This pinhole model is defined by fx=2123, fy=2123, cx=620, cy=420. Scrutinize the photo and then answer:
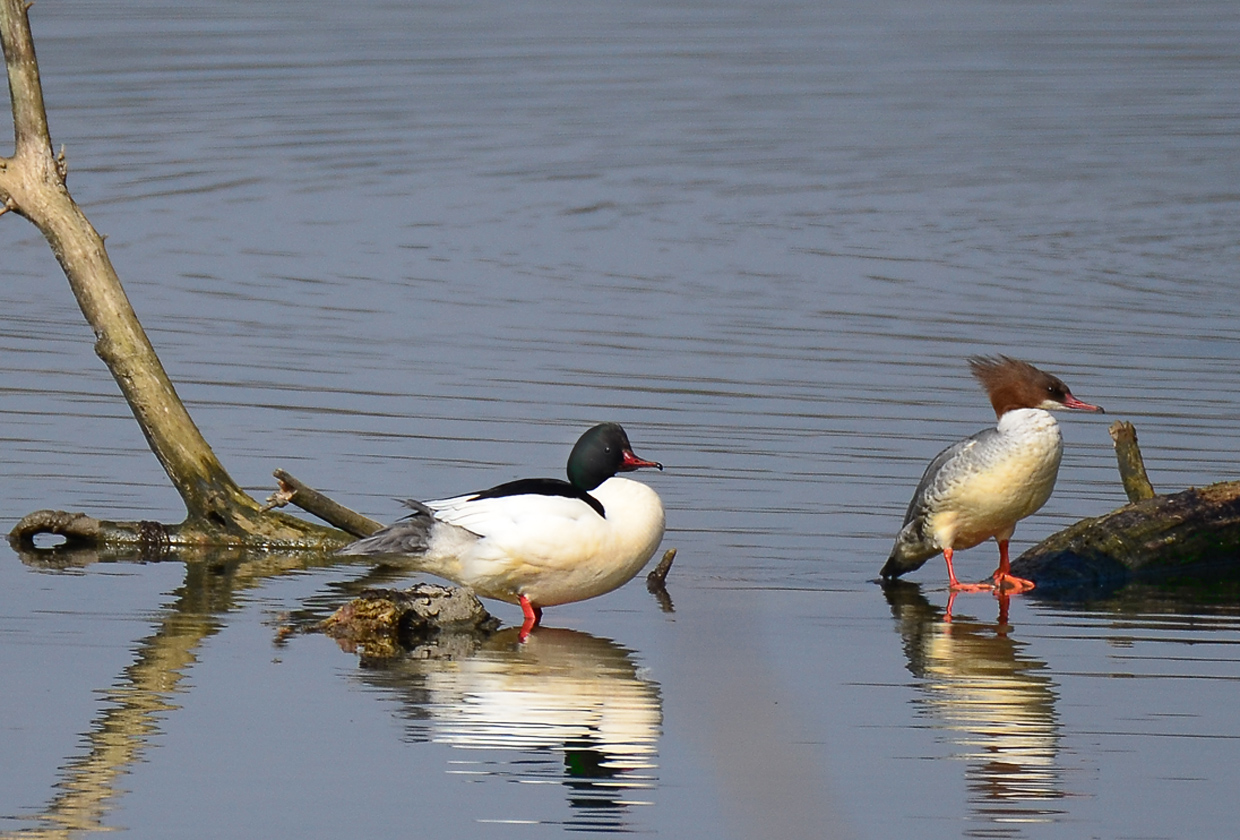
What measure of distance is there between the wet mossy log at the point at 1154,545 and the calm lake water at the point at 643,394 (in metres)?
0.30

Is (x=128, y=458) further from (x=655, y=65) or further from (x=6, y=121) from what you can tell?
(x=655, y=65)

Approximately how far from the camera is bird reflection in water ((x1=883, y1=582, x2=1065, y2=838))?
18.8 feet

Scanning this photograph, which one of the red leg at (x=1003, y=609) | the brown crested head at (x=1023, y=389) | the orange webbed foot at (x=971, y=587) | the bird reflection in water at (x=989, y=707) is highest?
the brown crested head at (x=1023, y=389)

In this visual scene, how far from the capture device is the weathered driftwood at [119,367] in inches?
336

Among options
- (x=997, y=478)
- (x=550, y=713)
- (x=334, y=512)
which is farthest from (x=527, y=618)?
(x=997, y=478)

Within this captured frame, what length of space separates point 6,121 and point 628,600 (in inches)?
554

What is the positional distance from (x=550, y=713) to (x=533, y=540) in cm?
95

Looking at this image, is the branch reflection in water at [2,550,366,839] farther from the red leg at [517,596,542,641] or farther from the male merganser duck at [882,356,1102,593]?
the male merganser duck at [882,356,1102,593]

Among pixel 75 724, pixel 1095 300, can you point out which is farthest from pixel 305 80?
pixel 75 724

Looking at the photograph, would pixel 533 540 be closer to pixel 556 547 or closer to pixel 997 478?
pixel 556 547

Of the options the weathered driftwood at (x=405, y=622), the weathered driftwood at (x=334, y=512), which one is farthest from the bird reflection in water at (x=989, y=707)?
the weathered driftwood at (x=334, y=512)

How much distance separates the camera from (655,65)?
2688cm

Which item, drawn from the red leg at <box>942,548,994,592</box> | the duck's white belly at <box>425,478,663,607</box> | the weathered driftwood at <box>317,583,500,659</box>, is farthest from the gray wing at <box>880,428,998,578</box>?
the weathered driftwood at <box>317,583,500,659</box>

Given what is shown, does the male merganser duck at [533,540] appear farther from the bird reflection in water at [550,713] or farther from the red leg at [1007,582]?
the red leg at [1007,582]
